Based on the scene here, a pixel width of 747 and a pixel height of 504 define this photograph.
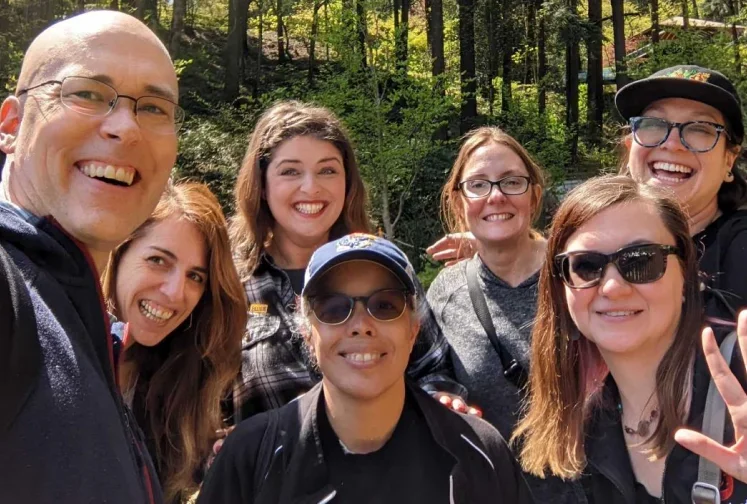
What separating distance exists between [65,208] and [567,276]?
1.75 m

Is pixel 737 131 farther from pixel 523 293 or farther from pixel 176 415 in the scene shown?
pixel 176 415

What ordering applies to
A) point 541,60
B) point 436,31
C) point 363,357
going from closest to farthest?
point 363,357
point 436,31
point 541,60

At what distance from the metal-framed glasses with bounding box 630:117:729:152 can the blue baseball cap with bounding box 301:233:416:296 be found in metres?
1.58

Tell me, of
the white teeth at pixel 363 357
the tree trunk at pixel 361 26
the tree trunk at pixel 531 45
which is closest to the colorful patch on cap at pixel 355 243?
the white teeth at pixel 363 357

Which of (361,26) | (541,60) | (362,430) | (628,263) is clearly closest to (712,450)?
(628,263)

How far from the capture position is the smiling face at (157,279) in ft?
9.46

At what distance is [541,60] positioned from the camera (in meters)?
25.9

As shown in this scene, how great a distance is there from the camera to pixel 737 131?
2.99m

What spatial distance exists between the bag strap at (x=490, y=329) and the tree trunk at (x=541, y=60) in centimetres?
1974

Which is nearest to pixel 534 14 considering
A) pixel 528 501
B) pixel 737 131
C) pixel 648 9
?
pixel 648 9

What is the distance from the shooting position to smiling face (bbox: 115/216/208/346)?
2883 mm

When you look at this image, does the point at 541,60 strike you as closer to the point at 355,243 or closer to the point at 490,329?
the point at 490,329

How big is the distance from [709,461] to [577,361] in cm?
74

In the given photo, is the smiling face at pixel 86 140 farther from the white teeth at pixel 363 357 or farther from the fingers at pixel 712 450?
the fingers at pixel 712 450
